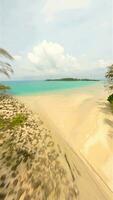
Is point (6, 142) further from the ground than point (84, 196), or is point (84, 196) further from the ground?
point (6, 142)

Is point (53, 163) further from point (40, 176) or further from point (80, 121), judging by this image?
point (80, 121)

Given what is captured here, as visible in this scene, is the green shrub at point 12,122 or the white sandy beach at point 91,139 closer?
the white sandy beach at point 91,139

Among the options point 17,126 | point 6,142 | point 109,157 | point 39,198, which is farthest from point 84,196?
point 17,126

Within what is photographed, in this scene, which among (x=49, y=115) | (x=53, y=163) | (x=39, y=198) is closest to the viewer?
(x=39, y=198)

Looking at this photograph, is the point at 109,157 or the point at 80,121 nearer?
the point at 109,157

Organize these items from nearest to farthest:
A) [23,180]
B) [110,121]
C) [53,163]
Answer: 1. [23,180]
2. [53,163]
3. [110,121]

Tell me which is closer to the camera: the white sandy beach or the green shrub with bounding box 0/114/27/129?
the white sandy beach

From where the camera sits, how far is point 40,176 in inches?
404

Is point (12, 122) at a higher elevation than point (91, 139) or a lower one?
higher

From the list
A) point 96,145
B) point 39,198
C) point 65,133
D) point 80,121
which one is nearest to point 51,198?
point 39,198

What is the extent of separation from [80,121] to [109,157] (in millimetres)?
8242

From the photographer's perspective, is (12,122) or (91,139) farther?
(12,122)

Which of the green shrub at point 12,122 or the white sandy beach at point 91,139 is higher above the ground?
the green shrub at point 12,122

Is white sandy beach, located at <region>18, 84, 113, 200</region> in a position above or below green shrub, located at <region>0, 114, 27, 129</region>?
below
